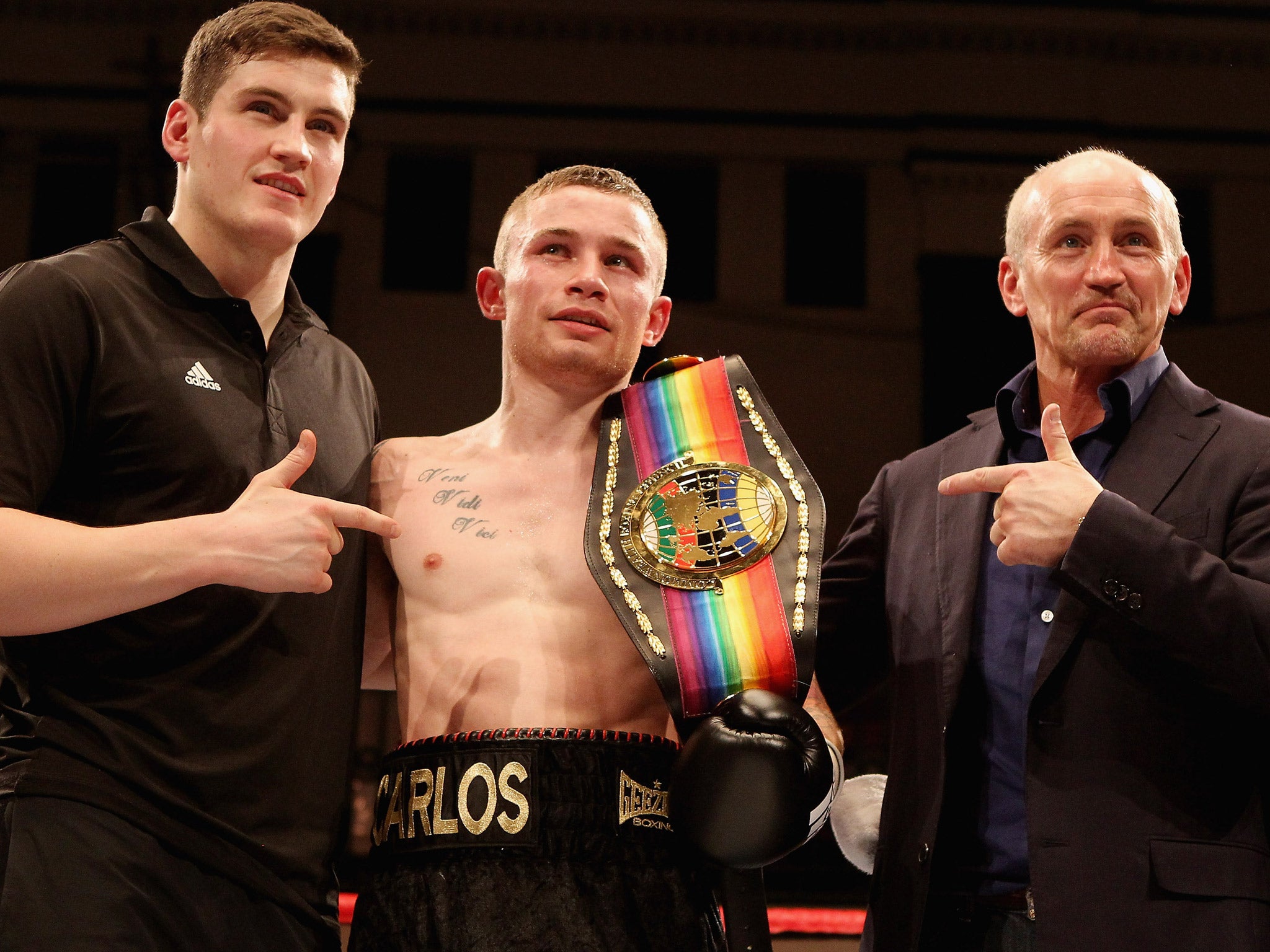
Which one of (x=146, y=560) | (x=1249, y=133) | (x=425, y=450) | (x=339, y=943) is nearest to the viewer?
(x=146, y=560)

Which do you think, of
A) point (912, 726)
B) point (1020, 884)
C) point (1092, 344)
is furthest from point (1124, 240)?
point (1020, 884)

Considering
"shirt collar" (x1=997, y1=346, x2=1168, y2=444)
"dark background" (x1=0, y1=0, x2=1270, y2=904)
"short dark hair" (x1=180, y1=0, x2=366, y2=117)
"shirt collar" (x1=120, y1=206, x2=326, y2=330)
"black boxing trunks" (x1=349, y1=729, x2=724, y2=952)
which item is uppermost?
"dark background" (x1=0, y1=0, x2=1270, y2=904)

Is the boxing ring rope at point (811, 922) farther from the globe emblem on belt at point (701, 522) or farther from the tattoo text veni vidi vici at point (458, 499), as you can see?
the globe emblem on belt at point (701, 522)

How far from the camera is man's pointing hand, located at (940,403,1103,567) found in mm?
1515

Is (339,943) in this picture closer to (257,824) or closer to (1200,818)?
(257,824)

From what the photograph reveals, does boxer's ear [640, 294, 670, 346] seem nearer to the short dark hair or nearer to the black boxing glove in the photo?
the short dark hair

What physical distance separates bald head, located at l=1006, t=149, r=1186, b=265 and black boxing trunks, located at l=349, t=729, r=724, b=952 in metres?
1.02

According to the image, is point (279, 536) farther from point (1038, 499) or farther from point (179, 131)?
point (1038, 499)

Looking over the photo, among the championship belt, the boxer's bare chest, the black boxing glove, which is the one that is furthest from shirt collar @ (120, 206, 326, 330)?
the black boxing glove

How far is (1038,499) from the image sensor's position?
5.05 feet

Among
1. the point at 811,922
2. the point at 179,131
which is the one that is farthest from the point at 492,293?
the point at 811,922

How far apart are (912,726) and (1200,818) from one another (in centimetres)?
41

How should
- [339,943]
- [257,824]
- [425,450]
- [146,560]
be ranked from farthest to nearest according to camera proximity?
[425,450], [339,943], [257,824], [146,560]

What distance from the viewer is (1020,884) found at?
1.61 meters
